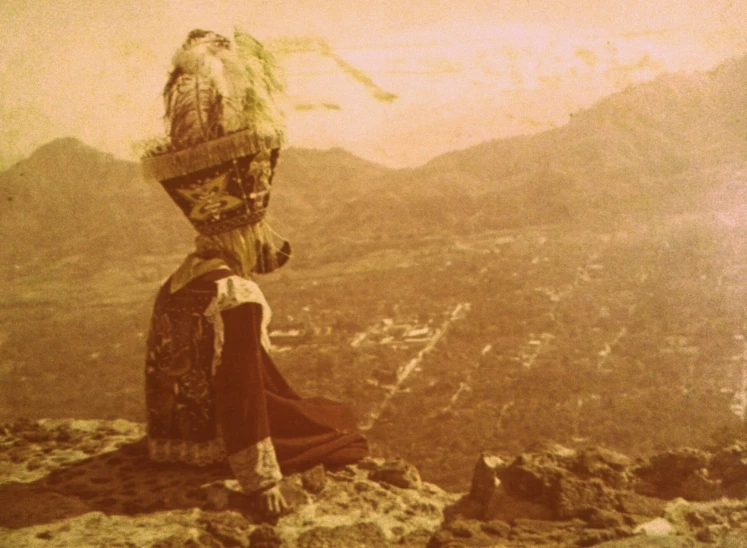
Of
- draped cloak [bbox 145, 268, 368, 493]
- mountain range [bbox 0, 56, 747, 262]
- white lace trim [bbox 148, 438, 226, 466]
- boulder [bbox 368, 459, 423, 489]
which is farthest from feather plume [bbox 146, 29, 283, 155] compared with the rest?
boulder [bbox 368, 459, 423, 489]

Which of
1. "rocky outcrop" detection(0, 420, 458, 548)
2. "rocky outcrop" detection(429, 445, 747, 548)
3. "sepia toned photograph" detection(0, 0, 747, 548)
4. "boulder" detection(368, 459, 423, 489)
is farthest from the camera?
"boulder" detection(368, 459, 423, 489)

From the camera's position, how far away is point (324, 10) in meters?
3.91

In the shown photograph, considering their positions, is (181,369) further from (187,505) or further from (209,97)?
(209,97)

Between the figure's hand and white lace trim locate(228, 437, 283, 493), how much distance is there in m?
0.04

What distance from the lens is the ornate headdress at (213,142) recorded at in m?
2.93

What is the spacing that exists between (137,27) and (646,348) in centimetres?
333

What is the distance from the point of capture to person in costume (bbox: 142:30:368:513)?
2809mm

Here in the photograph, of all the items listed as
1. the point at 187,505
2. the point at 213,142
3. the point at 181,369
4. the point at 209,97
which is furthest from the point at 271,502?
the point at 209,97

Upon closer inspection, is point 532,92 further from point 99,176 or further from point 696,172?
point 99,176

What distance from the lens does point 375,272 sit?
13.9 ft

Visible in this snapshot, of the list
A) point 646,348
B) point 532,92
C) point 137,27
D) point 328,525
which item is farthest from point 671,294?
point 137,27

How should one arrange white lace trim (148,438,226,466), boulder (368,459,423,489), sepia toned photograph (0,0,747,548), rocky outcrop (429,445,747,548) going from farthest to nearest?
boulder (368,459,423,489) < white lace trim (148,438,226,466) < sepia toned photograph (0,0,747,548) < rocky outcrop (429,445,747,548)

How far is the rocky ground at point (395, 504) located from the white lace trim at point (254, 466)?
0.42ft

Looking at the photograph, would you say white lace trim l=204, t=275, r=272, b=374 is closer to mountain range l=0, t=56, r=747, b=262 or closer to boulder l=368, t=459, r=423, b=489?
boulder l=368, t=459, r=423, b=489
